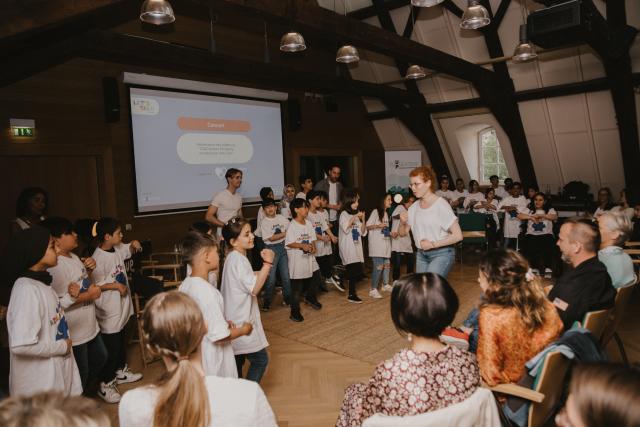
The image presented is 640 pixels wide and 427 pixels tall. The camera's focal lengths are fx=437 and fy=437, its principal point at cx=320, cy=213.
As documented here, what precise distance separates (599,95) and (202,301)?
876cm

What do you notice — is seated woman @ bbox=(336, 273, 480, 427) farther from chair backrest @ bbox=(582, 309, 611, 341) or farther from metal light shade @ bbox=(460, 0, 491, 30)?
metal light shade @ bbox=(460, 0, 491, 30)

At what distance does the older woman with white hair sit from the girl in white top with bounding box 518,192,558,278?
3454 millimetres

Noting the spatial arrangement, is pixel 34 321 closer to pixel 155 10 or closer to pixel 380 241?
pixel 155 10

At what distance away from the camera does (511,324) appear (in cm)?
205

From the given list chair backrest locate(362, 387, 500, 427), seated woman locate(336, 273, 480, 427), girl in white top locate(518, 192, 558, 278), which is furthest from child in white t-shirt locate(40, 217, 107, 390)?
girl in white top locate(518, 192, 558, 278)

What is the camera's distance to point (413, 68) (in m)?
7.38

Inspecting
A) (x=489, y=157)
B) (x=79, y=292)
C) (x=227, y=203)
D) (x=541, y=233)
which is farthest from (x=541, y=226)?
(x=79, y=292)

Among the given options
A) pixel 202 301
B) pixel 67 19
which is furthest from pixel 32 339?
pixel 67 19

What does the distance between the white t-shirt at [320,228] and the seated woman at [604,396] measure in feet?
16.2

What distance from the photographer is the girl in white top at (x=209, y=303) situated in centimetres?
228

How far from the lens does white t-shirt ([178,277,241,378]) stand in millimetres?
2277

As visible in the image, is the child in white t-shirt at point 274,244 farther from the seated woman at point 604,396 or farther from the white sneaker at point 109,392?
the seated woman at point 604,396

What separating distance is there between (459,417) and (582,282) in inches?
66.5

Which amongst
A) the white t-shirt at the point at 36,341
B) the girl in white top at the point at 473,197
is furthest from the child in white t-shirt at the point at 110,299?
the girl in white top at the point at 473,197
